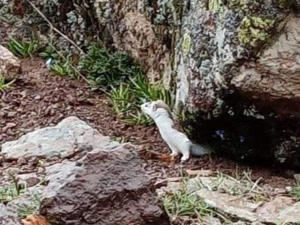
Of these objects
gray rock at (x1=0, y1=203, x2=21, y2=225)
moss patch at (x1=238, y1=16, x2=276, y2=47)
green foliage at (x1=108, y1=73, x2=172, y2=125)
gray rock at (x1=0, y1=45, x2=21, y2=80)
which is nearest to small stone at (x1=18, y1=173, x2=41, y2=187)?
gray rock at (x1=0, y1=203, x2=21, y2=225)

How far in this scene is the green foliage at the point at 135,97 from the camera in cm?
536

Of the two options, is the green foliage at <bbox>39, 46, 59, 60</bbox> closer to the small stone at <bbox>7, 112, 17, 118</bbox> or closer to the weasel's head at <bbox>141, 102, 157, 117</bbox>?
the small stone at <bbox>7, 112, 17, 118</bbox>

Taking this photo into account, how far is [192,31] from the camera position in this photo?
4.54m

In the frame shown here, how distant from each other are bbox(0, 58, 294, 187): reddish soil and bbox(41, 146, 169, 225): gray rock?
122 cm

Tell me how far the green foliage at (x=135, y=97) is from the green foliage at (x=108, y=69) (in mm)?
88

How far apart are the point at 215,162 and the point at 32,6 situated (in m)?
2.83

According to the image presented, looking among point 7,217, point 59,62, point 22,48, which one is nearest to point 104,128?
point 59,62

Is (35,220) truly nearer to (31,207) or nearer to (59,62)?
(31,207)

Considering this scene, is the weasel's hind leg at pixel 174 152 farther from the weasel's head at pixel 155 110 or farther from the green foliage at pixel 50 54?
the green foliage at pixel 50 54

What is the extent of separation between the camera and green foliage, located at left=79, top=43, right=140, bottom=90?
591cm

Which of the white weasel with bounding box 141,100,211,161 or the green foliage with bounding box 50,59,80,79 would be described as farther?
the green foliage with bounding box 50,59,80,79

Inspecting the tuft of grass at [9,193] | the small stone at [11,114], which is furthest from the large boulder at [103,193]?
the small stone at [11,114]

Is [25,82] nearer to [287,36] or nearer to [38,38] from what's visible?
[38,38]

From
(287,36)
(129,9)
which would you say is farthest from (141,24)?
(287,36)
